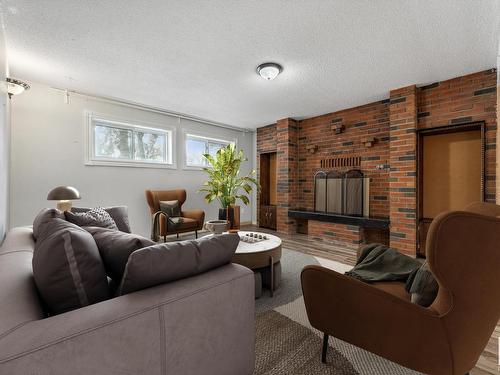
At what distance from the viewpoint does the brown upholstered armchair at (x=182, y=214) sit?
389cm

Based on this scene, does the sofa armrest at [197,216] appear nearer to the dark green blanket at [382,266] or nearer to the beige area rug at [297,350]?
the beige area rug at [297,350]

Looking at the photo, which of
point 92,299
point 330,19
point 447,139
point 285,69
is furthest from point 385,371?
point 447,139

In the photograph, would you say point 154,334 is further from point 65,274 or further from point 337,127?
point 337,127

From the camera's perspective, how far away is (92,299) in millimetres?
892

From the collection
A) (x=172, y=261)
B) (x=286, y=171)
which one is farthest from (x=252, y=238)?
(x=286, y=171)

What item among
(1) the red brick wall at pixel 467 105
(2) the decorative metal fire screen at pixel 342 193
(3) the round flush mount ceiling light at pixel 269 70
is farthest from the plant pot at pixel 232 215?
(1) the red brick wall at pixel 467 105

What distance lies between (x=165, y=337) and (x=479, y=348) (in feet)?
4.33

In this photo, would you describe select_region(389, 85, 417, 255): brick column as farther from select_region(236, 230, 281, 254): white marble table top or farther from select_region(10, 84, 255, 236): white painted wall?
select_region(10, 84, 255, 236): white painted wall

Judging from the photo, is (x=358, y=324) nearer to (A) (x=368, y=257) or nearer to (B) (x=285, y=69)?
(A) (x=368, y=257)

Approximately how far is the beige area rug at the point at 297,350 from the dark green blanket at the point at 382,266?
0.48 metres

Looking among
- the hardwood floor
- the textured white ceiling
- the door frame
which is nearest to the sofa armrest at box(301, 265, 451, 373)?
the hardwood floor

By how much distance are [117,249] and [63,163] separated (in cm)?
351

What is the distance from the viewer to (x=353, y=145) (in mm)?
4496

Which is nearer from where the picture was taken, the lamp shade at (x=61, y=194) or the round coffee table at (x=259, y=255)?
the round coffee table at (x=259, y=255)
